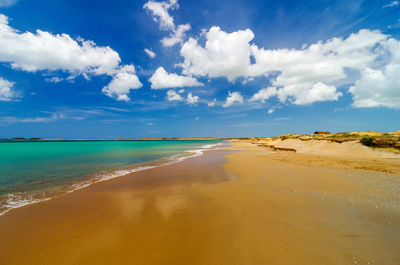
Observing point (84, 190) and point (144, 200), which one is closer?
point (144, 200)

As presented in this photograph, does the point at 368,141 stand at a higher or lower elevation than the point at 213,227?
higher

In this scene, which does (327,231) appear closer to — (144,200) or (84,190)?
(144,200)

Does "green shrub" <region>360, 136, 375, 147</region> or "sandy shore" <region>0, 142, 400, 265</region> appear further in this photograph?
"green shrub" <region>360, 136, 375, 147</region>

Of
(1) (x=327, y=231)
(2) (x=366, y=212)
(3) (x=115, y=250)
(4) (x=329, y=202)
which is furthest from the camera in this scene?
(4) (x=329, y=202)

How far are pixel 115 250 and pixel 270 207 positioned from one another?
465 centimetres

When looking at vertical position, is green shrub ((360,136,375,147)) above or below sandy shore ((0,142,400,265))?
above

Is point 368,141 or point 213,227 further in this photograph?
point 368,141

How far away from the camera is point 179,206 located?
5.82 meters

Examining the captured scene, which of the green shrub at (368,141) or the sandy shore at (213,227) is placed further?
the green shrub at (368,141)

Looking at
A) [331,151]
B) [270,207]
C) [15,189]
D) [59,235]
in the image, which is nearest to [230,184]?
[270,207]

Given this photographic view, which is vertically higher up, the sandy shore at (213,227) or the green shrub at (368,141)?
the green shrub at (368,141)

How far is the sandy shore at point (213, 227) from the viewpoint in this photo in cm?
322

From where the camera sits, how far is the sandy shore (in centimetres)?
322

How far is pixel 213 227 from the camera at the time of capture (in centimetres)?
430
